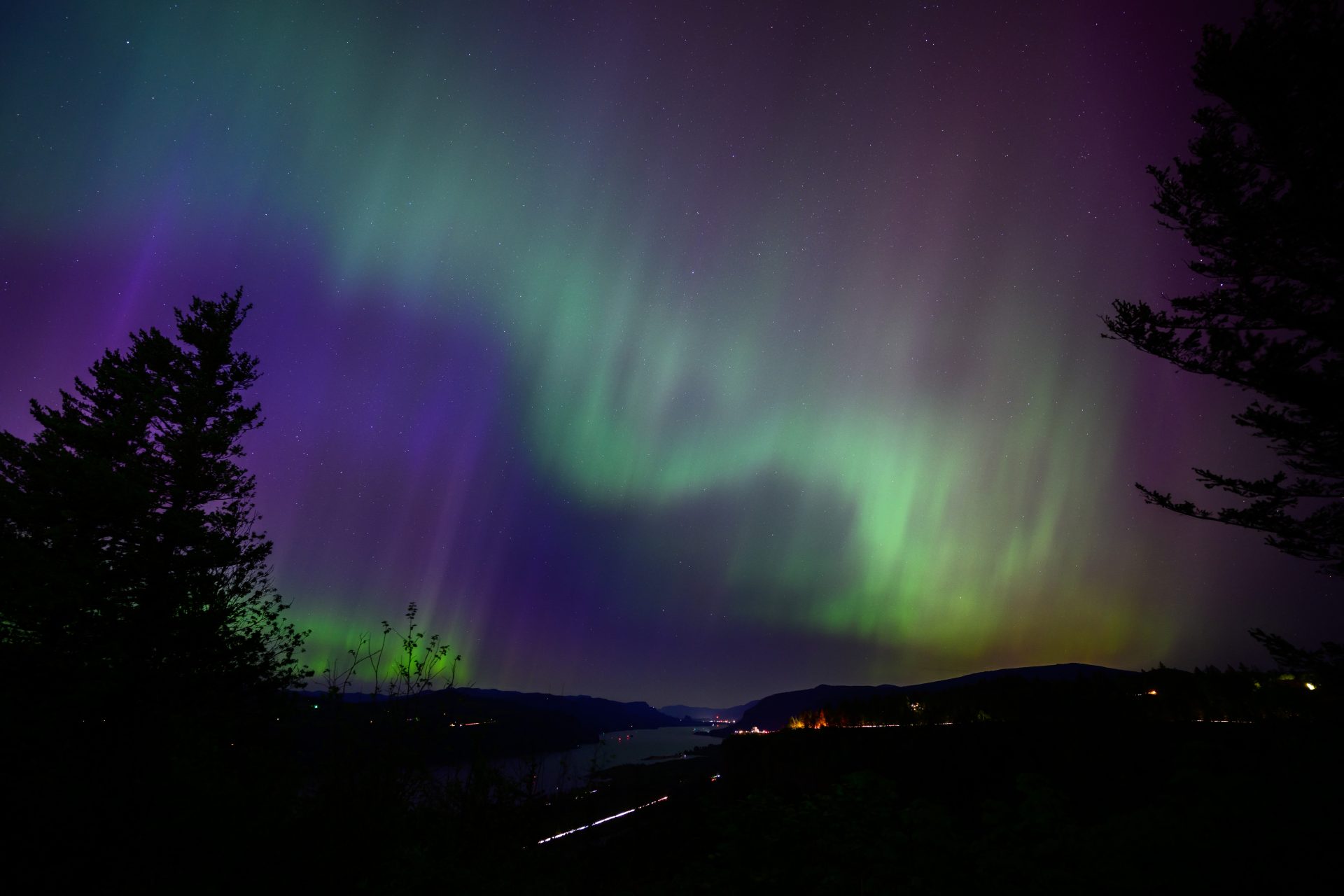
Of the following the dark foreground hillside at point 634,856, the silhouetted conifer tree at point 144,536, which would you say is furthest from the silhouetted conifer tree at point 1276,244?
the silhouetted conifer tree at point 144,536

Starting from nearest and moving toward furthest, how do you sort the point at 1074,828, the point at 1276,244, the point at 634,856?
the point at 1074,828
the point at 1276,244
the point at 634,856

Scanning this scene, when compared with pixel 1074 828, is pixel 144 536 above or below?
above

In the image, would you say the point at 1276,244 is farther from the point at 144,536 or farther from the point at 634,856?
the point at 144,536

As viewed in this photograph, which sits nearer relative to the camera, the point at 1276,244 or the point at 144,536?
the point at 1276,244

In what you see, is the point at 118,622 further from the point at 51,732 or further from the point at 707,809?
the point at 707,809

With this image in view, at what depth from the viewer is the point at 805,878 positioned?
6.82 metres

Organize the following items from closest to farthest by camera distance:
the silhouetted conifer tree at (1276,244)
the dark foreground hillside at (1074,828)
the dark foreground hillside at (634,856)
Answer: the dark foreground hillside at (1074,828)
the dark foreground hillside at (634,856)
the silhouetted conifer tree at (1276,244)

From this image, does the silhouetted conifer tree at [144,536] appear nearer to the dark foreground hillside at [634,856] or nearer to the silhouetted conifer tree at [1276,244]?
the dark foreground hillside at [634,856]

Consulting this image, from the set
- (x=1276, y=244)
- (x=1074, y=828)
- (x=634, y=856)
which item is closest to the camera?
(x=1074, y=828)

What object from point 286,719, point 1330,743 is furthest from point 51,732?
point 1330,743

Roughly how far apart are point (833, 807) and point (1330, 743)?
5402 millimetres

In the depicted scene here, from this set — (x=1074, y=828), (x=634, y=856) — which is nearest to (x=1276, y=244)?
(x=1074, y=828)

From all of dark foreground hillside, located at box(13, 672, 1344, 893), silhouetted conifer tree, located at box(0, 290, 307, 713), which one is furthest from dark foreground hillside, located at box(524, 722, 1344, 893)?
silhouetted conifer tree, located at box(0, 290, 307, 713)

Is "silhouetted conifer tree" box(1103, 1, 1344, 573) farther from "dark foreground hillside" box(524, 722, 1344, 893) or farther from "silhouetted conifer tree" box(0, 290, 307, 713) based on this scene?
"silhouetted conifer tree" box(0, 290, 307, 713)
